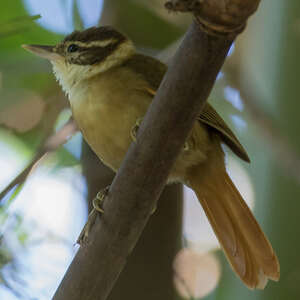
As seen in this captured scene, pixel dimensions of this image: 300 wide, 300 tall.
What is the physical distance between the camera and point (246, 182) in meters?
2.76

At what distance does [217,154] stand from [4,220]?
0.80 meters

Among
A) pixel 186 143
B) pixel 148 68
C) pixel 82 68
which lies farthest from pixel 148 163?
pixel 82 68

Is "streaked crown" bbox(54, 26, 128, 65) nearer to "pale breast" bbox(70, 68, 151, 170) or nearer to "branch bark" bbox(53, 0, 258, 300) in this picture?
"pale breast" bbox(70, 68, 151, 170)

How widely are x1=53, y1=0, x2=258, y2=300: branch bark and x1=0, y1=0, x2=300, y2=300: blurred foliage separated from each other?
32.6 inches

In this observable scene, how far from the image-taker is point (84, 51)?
2551 millimetres

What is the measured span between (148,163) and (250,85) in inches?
53.9

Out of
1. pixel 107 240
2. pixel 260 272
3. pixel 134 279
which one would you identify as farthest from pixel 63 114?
pixel 107 240

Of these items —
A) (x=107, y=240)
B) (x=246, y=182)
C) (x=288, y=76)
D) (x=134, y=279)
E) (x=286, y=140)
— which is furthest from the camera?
(x=246, y=182)

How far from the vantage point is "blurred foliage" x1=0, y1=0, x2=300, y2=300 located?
7.72 ft

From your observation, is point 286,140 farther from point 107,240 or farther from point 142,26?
point 107,240

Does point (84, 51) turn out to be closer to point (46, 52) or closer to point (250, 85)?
point (46, 52)

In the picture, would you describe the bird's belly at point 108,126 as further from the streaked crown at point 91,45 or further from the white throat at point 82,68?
the streaked crown at point 91,45

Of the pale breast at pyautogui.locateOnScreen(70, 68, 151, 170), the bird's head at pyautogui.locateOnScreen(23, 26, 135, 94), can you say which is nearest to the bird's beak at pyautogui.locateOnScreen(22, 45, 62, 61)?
the bird's head at pyautogui.locateOnScreen(23, 26, 135, 94)

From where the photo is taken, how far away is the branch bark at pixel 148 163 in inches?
45.0
